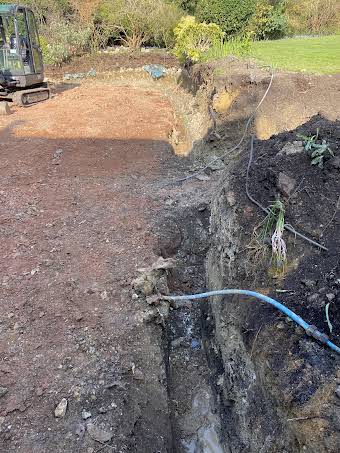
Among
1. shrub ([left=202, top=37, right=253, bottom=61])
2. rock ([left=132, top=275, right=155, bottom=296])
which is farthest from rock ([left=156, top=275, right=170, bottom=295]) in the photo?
shrub ([left=202, top=37, right=253, bottom=61])

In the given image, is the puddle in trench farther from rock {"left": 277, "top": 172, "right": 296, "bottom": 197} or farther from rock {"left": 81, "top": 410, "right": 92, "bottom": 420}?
rock {"left": 277, "top": 172, "right": 296, "bottom": 197}

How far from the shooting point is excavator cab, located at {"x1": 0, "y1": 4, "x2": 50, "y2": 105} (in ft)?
39.0

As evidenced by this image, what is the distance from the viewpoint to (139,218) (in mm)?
6223

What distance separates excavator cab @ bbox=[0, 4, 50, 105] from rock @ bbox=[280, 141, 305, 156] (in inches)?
407

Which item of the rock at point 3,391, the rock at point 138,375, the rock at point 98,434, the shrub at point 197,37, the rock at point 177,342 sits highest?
the shrub at point 197,37

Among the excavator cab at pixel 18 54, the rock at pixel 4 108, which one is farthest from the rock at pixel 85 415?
the excavator cab at pixel 18 54

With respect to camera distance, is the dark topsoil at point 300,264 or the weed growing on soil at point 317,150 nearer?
the dark topsoil at point 300,264

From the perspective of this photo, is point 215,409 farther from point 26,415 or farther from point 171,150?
point 171,150

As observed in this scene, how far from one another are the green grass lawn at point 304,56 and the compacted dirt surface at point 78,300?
144 inches

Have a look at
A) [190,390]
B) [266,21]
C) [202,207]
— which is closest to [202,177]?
[202,207]

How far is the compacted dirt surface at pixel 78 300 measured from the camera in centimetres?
326

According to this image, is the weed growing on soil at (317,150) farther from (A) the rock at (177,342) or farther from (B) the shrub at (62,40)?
(B) the shrub at (62,40)

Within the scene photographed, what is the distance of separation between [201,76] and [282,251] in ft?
28.1

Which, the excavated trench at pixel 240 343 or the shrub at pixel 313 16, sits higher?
the shrub at pixel 313 16
